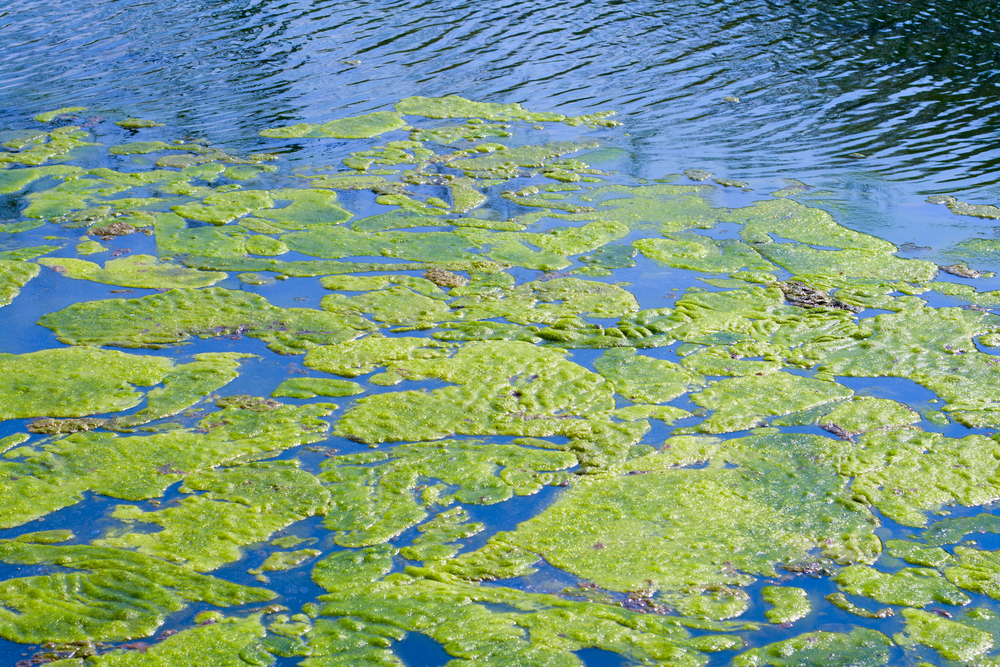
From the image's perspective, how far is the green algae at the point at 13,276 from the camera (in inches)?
266

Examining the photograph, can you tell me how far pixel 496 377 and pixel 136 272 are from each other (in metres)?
3.45

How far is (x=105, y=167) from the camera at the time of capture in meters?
9.62

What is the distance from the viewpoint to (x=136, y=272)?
7191mm

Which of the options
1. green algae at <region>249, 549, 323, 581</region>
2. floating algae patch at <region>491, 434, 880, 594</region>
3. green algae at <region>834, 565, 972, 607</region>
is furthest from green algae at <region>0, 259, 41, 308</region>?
green algae at <region>834, 565, 972, 607</region>

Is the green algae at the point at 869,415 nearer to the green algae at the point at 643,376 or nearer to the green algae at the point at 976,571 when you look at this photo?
the green algae at the point at 643,376

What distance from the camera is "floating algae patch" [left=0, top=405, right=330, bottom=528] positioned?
4539 millimetres

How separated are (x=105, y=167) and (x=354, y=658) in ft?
25.8

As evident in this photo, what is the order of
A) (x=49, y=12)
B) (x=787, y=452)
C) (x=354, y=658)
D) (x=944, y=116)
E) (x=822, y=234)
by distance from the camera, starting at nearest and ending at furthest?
(x=354, y=658) < (x=787, y=452) < (x=822, y=234) < (x=944, y=116) < (x=49, y=12)

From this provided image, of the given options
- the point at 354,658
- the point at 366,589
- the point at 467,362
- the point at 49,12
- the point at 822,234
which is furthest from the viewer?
the point at 49,12

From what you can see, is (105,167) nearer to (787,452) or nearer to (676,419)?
(676,419)

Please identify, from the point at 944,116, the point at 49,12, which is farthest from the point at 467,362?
the point at 49,12

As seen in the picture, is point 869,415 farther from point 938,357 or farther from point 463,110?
point 463,110

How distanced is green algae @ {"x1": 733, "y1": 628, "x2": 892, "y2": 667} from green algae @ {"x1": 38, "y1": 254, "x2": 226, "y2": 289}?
17.1 ft

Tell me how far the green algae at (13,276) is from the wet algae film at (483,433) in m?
0.03
